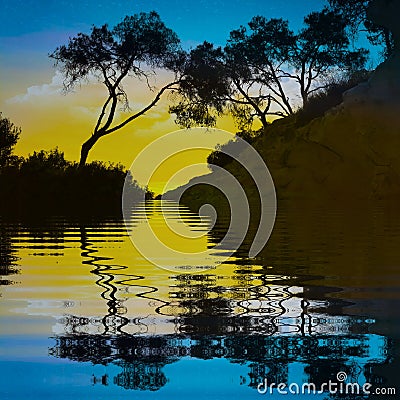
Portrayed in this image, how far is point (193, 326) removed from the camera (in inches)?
106

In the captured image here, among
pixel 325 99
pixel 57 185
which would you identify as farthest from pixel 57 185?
pixel 325 99

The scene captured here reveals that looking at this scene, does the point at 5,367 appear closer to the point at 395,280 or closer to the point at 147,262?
the point at 395,280

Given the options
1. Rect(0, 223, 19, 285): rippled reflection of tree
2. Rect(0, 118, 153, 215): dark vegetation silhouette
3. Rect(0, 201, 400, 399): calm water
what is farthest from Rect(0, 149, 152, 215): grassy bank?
Rect(0, 201, 400, 399): calm water

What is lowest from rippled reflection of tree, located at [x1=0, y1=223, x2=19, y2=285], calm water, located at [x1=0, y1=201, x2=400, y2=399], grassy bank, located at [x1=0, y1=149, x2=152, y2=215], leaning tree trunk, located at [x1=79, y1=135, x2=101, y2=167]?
calm water, located at [x1=0, y1=201, x2=400, y2=399]

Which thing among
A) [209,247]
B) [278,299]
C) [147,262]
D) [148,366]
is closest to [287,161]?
[209,247]

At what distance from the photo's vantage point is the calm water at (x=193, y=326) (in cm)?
204

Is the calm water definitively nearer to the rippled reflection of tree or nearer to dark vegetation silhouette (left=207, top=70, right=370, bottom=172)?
the rippled reflection of tree

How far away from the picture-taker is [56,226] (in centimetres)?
1045

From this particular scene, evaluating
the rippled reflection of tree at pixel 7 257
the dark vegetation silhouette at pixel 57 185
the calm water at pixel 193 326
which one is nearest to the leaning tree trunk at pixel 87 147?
the dark vegetation silhouette at pixel 57 185

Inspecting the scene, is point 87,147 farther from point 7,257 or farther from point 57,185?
point 7,257

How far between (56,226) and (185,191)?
19.8 m

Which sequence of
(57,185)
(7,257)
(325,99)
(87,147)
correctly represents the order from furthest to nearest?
(325,99) < (87,147) < (57,185) < (7,257)

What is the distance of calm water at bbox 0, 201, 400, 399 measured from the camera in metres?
2.04

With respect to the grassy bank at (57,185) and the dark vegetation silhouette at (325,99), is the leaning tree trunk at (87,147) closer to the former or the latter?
the grassy bank at (57,185)
